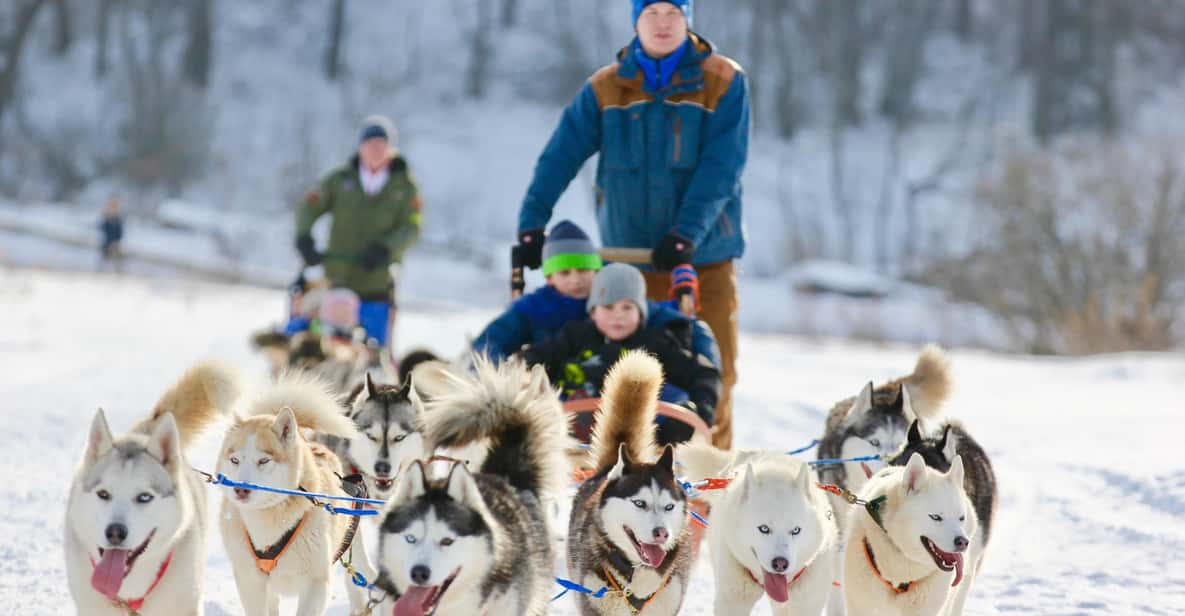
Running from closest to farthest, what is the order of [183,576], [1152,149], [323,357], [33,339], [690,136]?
[183,576]
[690,136]
[323,357]
[33,339]
[1152,149]

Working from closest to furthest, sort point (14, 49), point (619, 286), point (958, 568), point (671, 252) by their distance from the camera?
point (958, 568) → point (619, 286) → point (671, 252) → point (14, 49)

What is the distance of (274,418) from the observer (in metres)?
3.67

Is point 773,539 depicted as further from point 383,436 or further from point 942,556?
point 383,436

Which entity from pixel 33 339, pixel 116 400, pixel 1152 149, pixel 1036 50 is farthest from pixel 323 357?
pixel 1036 50

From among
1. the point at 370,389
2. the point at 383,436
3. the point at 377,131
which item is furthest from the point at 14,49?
the point at 383,436

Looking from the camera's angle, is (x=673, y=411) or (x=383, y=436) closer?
(x=383, y=436)

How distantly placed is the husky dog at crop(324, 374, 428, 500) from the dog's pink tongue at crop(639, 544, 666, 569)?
106 cm

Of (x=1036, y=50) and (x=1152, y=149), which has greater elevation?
(x=1036, y=50)

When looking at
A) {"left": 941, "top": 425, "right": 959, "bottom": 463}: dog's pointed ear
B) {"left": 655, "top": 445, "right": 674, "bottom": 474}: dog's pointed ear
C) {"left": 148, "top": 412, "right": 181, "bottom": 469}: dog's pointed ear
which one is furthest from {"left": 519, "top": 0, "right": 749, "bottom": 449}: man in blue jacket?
{"left": 148, "top": 412, "right": 181, "bottom": 469}: dog's pointed ear

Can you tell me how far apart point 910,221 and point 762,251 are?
15.5ft

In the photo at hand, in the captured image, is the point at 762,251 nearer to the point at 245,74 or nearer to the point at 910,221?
the point at 910,221

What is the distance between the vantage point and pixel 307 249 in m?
8.44

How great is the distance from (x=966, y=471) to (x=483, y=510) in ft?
4.96

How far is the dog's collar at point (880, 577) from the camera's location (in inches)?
136
